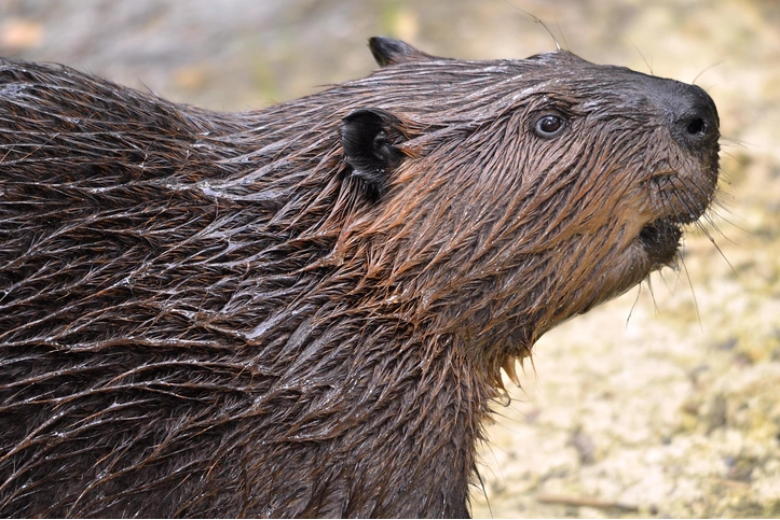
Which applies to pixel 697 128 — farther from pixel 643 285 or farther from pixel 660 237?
pixel 643 285

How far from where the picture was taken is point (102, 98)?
3246 mm

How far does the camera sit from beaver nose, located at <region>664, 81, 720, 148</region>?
3082 millimetres

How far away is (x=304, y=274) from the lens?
315 centimetres

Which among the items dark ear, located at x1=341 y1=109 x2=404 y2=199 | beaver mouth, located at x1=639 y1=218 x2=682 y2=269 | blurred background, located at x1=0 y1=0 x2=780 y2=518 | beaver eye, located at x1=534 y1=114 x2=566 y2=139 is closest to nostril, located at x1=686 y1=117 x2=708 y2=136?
beaver mouth, located at x1=639 y1=218 x2=682 y2=269

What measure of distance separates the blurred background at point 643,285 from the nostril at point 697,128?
Answer: 60cm

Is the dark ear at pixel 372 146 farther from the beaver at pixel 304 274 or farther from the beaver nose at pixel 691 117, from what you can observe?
the beaver nose at pixel 691 117

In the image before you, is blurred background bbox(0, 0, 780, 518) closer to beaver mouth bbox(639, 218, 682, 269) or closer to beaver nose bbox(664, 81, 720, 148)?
beaver mouth bbox(639, 218, 682, 269)

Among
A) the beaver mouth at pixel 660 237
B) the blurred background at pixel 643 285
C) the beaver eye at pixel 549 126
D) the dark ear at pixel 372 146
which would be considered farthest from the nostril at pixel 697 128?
the dark ear at pixel 372 146

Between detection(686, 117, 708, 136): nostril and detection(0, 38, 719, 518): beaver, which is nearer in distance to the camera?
detection(0, 38, 719, 518): beaver

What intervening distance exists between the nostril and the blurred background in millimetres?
597

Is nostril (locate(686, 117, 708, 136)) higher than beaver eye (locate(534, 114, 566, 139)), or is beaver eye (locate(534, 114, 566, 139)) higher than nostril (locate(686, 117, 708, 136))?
nostril (locate(686, 117, 708, 136))

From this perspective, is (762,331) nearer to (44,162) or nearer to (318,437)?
(318,437)

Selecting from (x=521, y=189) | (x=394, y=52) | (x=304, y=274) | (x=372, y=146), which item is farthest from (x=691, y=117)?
(x=304, y=274)

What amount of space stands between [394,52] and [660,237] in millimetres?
1223
